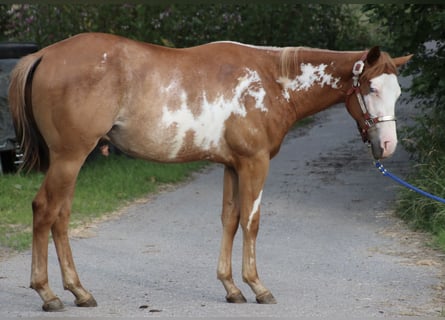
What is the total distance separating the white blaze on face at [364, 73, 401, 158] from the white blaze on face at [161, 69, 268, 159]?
0.74 metres

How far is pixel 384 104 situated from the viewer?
21.9ft

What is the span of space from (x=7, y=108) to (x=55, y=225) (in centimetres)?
527

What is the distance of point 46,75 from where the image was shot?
6.50 meters

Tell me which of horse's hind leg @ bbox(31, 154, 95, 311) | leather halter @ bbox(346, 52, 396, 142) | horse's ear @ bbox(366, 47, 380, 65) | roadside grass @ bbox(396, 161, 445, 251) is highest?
horse's ear @ bbox(366, 47, 380, 65)

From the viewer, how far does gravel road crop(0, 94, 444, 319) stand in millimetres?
6836

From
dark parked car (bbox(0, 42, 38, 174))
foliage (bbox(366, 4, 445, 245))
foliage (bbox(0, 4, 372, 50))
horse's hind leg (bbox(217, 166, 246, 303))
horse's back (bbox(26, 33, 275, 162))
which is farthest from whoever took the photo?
foliage (bbox(0, 4, 372, 50))

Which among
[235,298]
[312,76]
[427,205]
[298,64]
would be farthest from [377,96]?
[427,205]

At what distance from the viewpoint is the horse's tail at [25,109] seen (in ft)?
21.5

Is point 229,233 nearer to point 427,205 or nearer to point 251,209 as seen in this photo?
point 251,209

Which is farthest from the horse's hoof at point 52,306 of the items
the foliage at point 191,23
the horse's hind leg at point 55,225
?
the foliage at point 191,23

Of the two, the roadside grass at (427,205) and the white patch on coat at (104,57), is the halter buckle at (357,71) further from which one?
the roadside grass at (427,205)

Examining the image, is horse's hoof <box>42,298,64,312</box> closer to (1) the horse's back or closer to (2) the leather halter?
(1) the horse's back

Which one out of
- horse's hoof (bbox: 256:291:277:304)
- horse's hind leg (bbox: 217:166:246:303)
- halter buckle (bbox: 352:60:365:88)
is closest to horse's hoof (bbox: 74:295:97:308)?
horse's hind leg (bbox: 217:166:246:303)

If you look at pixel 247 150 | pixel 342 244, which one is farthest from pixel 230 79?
pixel 342 244
